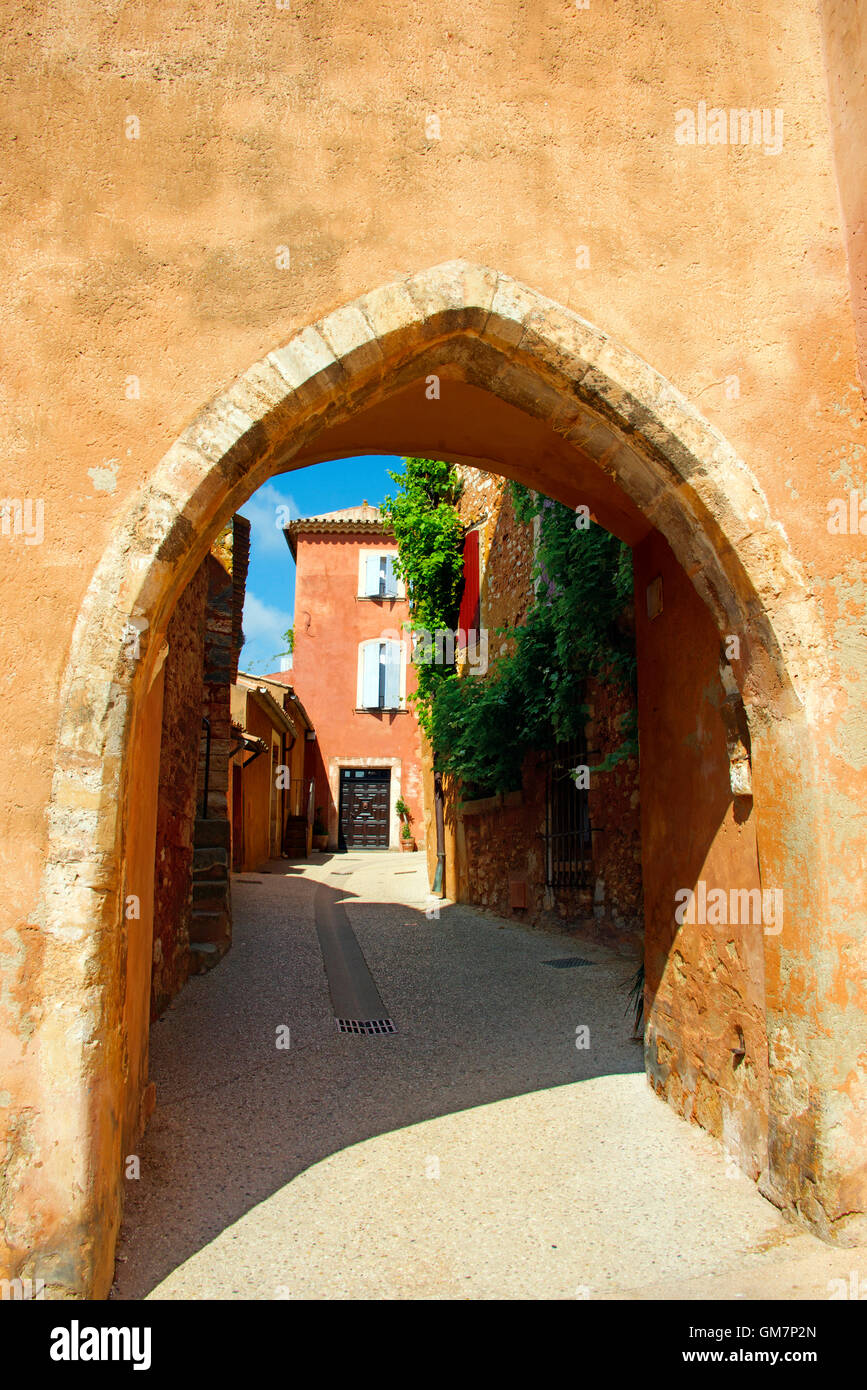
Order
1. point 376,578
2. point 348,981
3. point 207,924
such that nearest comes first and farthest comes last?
point 348,981 < point 207,924 < point 376,578

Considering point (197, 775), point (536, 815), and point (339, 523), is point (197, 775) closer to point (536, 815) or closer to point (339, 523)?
point (536, 815)

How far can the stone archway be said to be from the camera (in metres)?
2.33

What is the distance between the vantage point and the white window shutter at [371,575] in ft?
67.0

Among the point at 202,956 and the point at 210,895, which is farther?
the point at 210,895

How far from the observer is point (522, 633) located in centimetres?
853

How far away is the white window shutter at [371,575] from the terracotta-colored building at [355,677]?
2 centimetres

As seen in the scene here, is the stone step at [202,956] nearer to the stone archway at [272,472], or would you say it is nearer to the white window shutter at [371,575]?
the stone archway at [272,472]

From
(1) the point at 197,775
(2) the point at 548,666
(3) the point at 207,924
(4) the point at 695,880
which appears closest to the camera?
(4) the point at 695,880

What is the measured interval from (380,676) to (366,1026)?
49.2ft

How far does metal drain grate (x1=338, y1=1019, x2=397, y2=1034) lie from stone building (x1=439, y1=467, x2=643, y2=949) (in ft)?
7.61

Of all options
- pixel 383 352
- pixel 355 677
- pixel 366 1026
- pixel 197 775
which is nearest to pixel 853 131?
pixel 383 352

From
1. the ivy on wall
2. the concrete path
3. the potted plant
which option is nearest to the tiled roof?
the potted plant

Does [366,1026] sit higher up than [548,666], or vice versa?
[548,666]

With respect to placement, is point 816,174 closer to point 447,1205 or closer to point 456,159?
point 456,159
